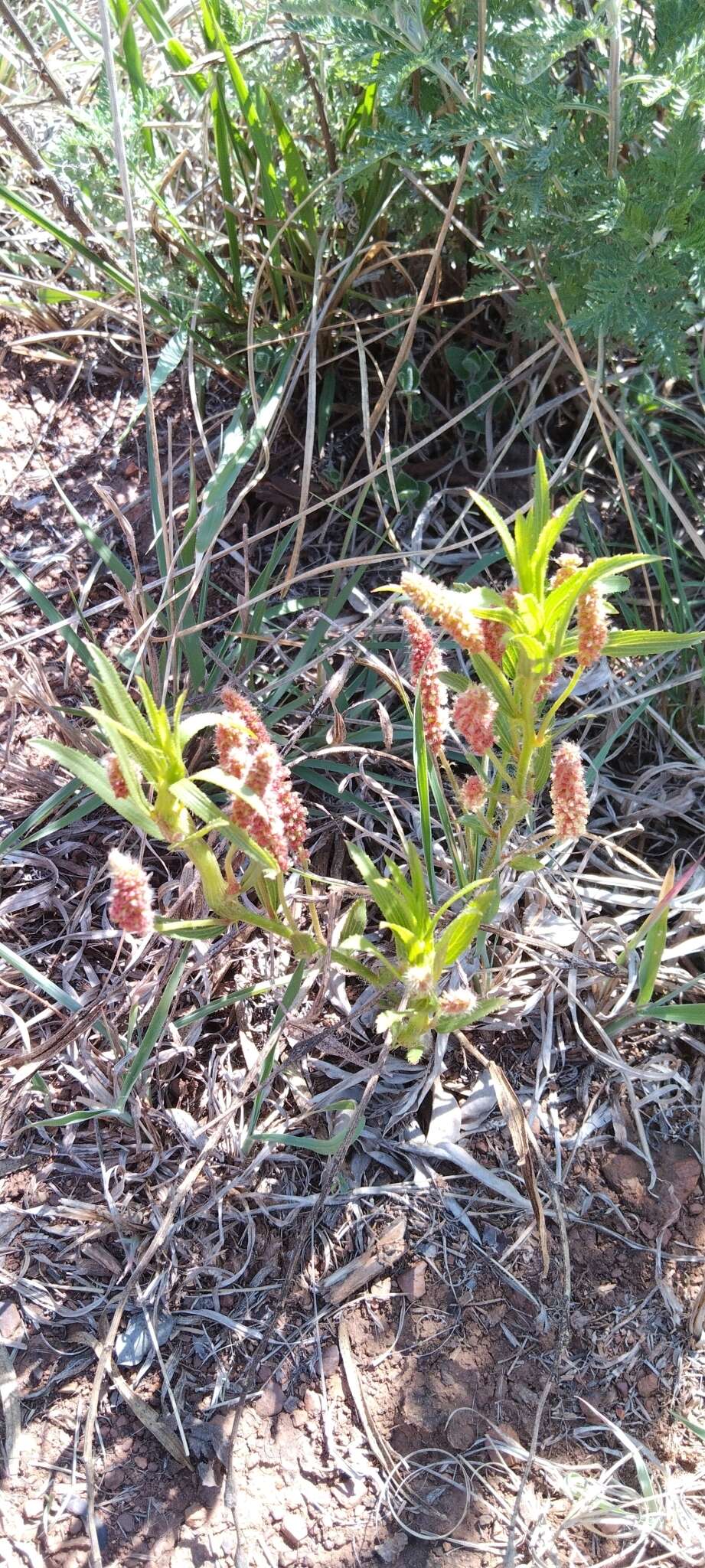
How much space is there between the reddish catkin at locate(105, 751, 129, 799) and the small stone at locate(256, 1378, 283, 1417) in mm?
824

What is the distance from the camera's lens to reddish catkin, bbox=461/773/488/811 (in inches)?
49.6

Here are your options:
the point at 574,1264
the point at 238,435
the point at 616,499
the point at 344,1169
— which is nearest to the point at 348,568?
the point at 238,435

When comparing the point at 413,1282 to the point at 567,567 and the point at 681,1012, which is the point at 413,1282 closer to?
the point at 681,1012

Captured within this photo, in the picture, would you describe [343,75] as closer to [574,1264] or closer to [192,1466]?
[574,1264]

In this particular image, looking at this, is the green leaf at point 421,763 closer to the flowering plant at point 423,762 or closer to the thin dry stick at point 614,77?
the flowering plant at point 423,762

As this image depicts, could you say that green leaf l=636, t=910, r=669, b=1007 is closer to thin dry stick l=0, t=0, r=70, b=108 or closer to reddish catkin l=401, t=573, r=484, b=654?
reddish catkin l=401, t=573, r=484, b=654

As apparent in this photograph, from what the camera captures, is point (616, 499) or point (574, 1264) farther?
point (616, 499)

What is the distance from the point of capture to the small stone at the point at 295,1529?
132 centimetres

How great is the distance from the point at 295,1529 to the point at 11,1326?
45cm

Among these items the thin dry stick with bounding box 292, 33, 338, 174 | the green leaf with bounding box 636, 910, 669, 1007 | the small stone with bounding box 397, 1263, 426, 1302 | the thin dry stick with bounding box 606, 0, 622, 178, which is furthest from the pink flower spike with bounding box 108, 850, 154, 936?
the thin dry stick with bounding box 292, 33, 338, 174

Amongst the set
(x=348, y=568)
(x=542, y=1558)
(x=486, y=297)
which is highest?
(x=486, y=297)

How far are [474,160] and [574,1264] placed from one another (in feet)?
5.55

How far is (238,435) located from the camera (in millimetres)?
1940

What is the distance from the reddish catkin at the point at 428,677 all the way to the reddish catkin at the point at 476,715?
67mm
